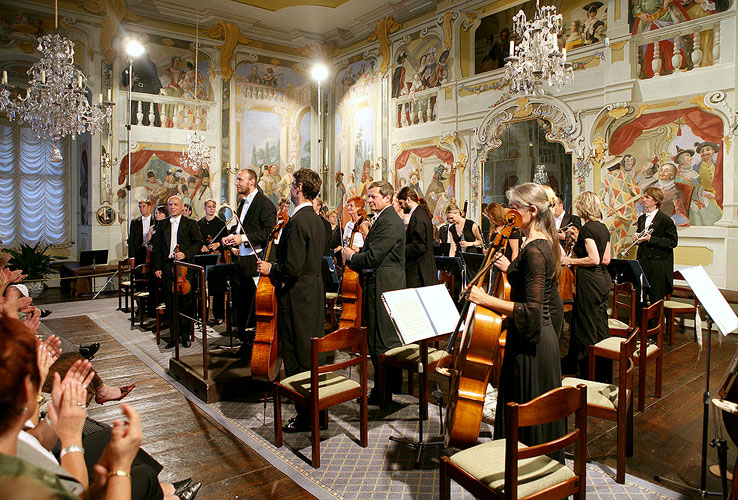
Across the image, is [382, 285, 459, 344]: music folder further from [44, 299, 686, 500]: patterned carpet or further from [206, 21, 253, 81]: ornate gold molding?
[206, 21, 253, 81]: ornate gold molding

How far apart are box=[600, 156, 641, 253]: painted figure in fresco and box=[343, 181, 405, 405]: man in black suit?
213 inches

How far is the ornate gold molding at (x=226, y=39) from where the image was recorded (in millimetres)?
12938

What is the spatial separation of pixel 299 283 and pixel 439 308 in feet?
3.93

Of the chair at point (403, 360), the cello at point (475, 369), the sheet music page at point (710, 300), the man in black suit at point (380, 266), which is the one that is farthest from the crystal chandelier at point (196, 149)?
the sheet music page at point (710, 300)

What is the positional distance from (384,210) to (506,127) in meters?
6.34

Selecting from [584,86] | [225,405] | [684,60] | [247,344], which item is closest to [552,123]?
[584,86]

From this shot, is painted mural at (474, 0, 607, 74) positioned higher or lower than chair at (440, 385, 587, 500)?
higher

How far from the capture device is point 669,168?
7.69 metres

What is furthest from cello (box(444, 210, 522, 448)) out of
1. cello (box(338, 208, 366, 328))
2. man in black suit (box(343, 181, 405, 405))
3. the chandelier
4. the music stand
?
the chandelier

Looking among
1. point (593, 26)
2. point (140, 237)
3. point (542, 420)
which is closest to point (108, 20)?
point (140, 237)

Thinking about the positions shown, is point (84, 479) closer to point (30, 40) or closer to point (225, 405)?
point (225, 405)

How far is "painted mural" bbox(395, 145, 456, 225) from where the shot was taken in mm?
10984

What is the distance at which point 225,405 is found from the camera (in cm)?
446

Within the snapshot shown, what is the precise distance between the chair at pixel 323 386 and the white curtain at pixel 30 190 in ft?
39.0
